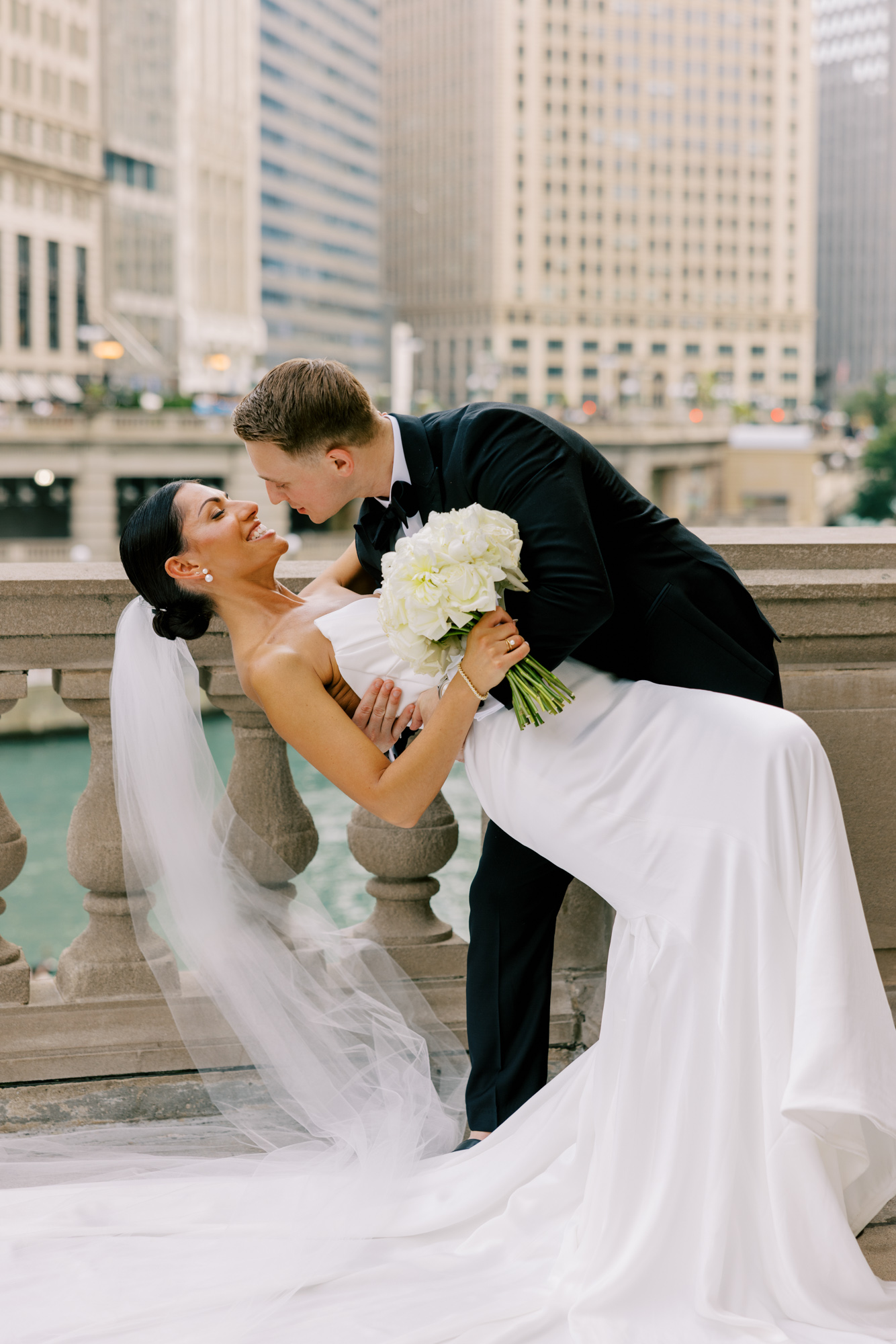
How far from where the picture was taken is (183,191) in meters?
78.4

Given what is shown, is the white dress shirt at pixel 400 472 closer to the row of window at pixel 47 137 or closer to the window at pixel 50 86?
the row of window at pixel 47 137

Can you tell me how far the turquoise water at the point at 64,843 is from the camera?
16.6 metres

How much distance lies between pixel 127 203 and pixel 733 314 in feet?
197

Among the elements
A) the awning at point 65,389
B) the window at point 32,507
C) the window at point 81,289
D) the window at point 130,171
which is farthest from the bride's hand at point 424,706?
the window at point 130,171

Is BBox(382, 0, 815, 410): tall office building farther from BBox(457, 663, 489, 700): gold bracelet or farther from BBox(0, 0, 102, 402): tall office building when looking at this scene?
BBox(457, 663, 489, 700): gold bracelet

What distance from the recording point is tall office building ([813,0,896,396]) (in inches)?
5123

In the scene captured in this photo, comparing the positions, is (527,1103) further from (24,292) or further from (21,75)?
(21,75)

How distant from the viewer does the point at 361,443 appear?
8.30 ft

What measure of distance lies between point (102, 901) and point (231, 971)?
399 mm

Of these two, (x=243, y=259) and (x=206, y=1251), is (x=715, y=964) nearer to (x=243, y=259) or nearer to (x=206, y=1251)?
(x=206, y=1251)

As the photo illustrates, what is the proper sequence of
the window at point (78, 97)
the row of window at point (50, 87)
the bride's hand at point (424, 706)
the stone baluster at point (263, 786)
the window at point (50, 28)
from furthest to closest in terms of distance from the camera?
the window at point (78, 97) → the window at point (50, 28) → the row of window at point (50, 87) → the stone baluster at point (263, 786) → the bride's hand at point (424, 706)

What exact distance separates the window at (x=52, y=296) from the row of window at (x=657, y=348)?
51.9m

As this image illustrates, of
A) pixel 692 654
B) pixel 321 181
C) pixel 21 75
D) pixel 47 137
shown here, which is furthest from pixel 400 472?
pixel 321 181

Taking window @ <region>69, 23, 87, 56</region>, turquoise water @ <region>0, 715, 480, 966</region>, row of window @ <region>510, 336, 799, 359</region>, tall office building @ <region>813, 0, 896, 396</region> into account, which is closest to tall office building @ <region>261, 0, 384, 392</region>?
row of window @ <region>510, 336, 799, 359</region>
